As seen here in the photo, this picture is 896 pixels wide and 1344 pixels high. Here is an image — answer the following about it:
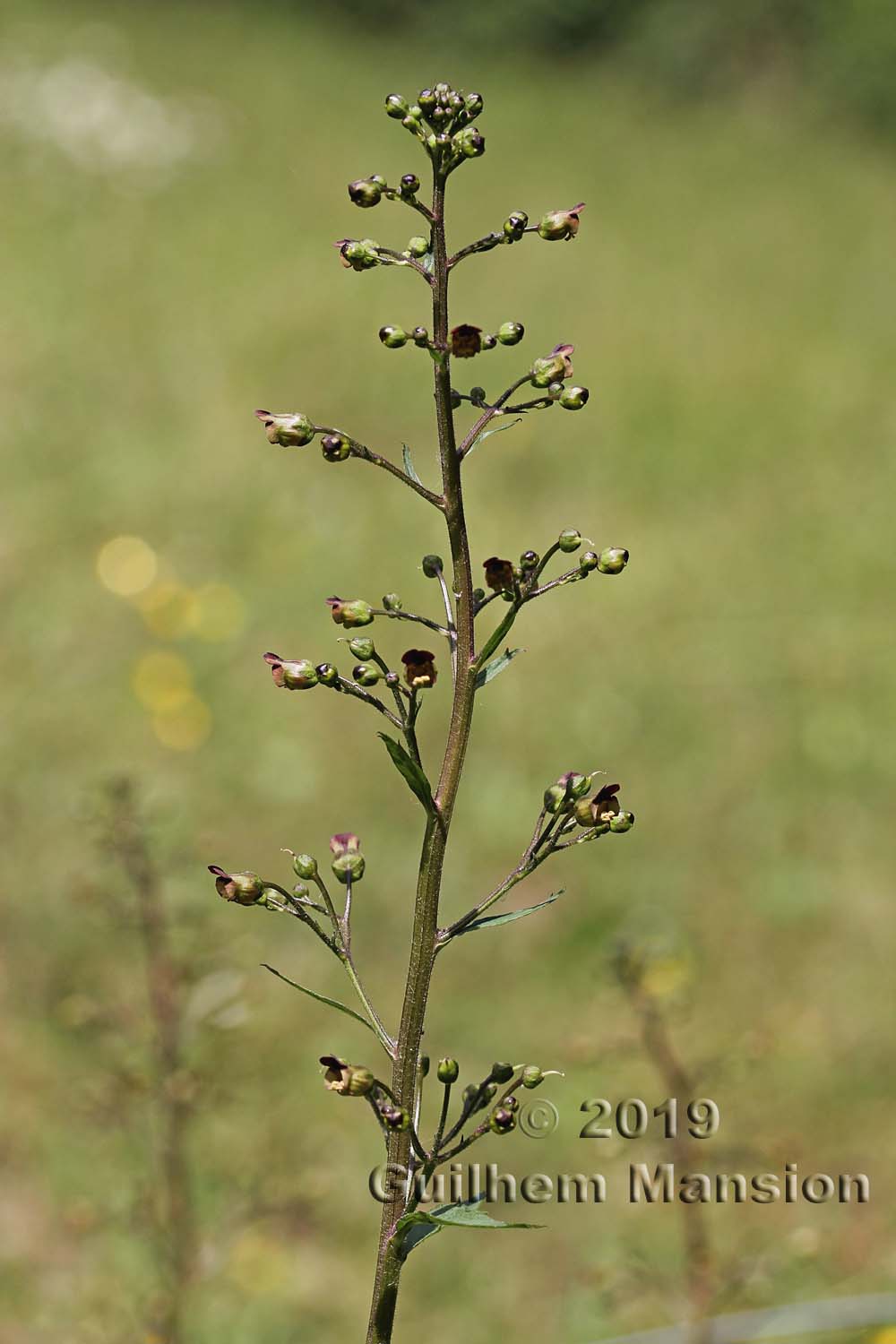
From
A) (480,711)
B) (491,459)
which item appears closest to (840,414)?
(491,459)

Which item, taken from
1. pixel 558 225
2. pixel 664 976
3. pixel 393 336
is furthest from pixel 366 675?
pixel 664 976

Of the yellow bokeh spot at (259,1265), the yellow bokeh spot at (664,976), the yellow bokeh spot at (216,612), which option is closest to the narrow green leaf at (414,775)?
the yellow bokeh spot at (664,976)

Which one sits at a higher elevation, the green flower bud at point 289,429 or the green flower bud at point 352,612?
the green flower bud at point 289,429

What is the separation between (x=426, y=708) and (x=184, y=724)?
726 millimetres

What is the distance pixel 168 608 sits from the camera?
4750 millimetres

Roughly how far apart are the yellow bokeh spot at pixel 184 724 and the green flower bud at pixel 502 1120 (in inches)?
128

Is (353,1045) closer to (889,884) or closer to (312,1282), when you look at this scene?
(312,1282)

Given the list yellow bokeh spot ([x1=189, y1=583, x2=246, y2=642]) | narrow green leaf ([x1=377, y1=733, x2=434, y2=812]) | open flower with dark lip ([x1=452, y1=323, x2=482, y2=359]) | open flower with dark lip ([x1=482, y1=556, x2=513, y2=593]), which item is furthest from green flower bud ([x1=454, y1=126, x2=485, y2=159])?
yellow bokeh spot ([x1=189, y1=583, x2=246, y2=642])

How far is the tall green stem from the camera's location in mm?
948

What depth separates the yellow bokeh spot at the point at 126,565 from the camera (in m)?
4.85

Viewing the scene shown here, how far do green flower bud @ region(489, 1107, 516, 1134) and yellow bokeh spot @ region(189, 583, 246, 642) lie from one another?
3668 millimetres

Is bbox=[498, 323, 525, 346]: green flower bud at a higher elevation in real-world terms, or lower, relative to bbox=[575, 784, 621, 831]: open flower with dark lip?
higher

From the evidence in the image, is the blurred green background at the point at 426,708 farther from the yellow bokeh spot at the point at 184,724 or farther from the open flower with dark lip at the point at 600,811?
the open flower with dark lip at the point at 600,811

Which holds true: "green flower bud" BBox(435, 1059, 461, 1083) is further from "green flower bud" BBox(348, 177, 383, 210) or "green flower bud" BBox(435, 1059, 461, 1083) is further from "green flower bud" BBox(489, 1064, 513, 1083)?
"green flower bud" BBox(348, 177, 383, 210)
